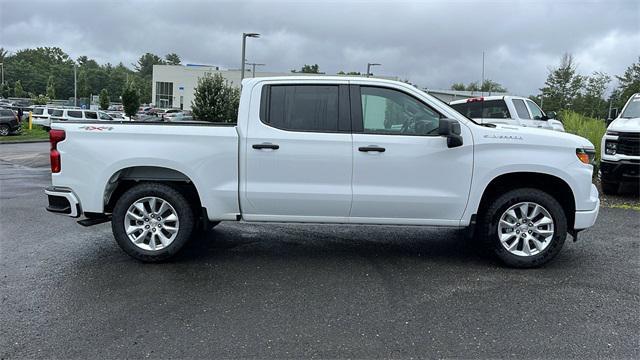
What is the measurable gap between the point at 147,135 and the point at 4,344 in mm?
2272

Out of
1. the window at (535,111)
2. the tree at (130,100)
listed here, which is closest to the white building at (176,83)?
the tree at (130,100)

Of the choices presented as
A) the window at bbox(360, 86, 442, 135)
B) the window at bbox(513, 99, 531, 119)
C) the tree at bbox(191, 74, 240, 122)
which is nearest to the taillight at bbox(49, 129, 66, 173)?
the window at bbox(360, 86, 442, 135)

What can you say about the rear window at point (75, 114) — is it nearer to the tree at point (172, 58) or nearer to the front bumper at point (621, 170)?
the front bumper at point (621, 170)

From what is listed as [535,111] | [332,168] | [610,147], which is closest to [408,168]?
[332,168]

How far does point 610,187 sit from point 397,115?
7303mm

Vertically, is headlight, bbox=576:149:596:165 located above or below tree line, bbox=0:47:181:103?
below

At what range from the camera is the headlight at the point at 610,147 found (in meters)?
9.55

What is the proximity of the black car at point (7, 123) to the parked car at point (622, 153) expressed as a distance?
2851cm

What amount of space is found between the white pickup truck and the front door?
0.01 m

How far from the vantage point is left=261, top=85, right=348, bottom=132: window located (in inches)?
203

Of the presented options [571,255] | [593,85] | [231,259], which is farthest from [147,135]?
[593,85]

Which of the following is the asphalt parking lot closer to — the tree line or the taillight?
the taillight

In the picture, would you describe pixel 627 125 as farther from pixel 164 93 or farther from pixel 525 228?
pixel 164 93

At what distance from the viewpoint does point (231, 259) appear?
5.51 meters
